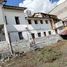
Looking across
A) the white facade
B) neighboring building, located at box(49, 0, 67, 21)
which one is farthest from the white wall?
neighboring building, located at box(49, 0, 67, 21)

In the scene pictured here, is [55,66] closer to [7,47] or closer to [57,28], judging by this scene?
[7,47]

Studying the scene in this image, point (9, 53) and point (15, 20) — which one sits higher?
point (15, 20)

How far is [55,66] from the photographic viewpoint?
59.9 ft

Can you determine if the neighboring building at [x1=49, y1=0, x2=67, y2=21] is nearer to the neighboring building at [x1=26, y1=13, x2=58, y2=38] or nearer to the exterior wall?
the neighboring building at [x1=26, y1=13, x2=58, y2=38]

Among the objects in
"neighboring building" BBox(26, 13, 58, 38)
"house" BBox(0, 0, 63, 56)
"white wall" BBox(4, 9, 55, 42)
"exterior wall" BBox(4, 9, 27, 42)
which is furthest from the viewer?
"neighboring building" BBox(26, 13, 58, 38)

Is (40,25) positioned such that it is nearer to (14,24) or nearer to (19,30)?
(19,30)

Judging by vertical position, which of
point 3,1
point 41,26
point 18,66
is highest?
point 3,1

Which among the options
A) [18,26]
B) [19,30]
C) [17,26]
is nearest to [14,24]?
[17,26]

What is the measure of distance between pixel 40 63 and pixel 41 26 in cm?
2125

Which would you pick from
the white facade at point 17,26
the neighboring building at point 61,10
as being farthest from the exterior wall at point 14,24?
the neighboring building at point 61,10

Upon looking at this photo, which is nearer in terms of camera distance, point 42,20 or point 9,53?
point 9,53

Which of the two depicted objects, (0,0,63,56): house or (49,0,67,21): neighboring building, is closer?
(0,0,63,56): house

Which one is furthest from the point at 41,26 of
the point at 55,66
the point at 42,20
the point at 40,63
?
the point at 55,66

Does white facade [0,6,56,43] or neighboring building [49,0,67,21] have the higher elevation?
neighboring building [49,0,67,21]
